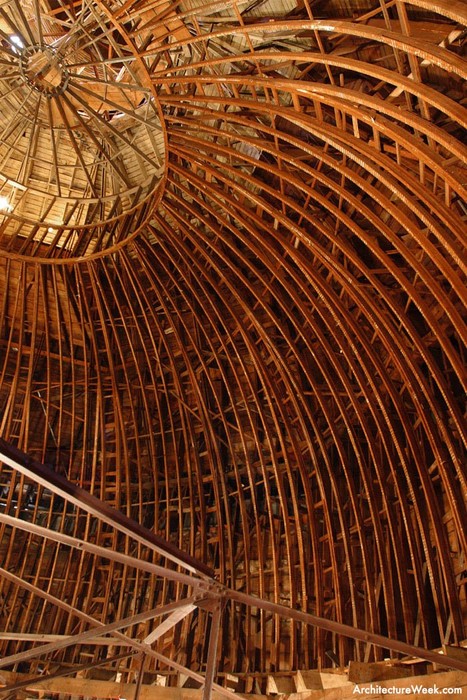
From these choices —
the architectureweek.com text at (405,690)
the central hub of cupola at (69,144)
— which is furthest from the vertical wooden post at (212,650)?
the central hub of cupola at (69,144)

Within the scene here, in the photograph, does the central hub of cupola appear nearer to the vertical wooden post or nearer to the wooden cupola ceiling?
the wooden cupola ceiling

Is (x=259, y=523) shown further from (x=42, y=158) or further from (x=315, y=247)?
(x=42, y=158)

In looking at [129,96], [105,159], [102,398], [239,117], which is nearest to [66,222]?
[105,159]

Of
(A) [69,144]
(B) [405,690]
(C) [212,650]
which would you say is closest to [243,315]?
(A) [69,144]

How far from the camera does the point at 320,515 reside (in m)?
19.7

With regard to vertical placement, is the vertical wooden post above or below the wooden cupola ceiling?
below

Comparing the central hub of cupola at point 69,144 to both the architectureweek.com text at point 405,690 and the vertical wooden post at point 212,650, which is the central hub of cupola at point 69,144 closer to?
the vertical wooden post at point 212,650

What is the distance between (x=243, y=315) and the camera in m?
20.5

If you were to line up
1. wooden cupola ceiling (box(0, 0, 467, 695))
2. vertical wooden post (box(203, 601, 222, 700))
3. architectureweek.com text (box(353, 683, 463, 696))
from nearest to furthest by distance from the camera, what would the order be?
vertical wooden post (box(203, 601, 222, 700)), architectureweek.com text (box(353, 683, 463, 696)), wooden cupola ceiling (box(0, 0, 467, 695))

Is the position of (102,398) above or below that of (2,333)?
below

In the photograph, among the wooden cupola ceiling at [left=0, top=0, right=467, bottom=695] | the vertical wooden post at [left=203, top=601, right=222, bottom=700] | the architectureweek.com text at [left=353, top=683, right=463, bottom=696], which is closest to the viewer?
the vertical wooden post at [left=203, top=601, right=222, bottom=700]

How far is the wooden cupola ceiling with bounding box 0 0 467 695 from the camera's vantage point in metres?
12.7

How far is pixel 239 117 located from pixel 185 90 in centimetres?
230

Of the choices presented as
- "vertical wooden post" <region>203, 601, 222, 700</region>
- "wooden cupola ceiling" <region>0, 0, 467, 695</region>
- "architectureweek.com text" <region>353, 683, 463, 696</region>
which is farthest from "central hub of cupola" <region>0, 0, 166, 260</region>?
"architectureweek.com text" <region>353, 683, 463, 696</region>
